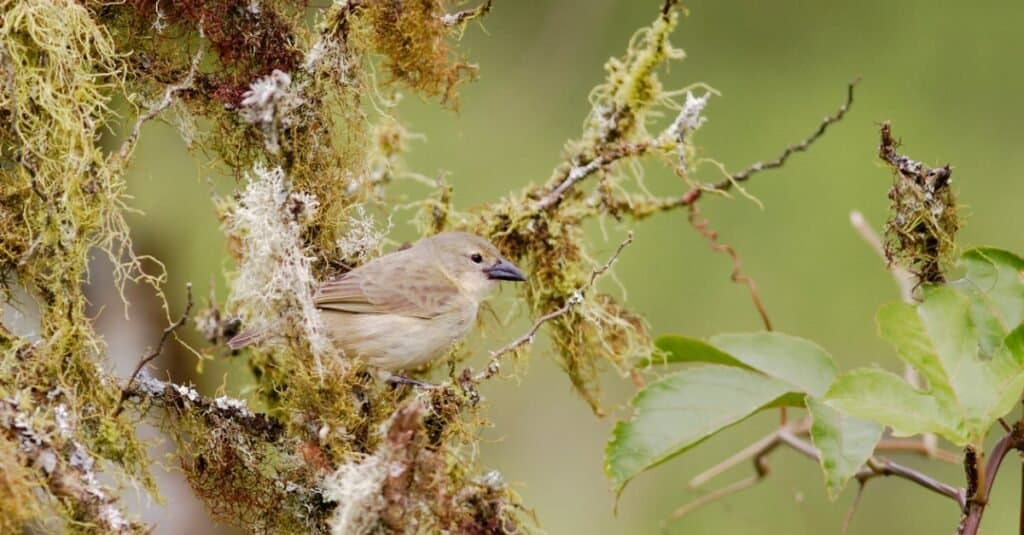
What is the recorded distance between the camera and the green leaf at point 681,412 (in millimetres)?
2824

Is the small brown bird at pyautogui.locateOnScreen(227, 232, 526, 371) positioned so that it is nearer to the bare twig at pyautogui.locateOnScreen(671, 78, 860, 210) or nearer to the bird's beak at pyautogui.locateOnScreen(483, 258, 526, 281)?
the bird's beak at pyautogui.locateOnScreen(483, 258, 526, 281)

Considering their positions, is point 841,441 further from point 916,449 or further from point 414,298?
point 414,298

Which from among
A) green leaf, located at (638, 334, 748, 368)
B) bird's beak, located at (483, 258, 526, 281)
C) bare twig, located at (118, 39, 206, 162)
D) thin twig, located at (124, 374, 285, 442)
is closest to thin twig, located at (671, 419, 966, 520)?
green leaf, located at (638, 334, 748, 368)

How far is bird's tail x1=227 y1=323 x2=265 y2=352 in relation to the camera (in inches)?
129

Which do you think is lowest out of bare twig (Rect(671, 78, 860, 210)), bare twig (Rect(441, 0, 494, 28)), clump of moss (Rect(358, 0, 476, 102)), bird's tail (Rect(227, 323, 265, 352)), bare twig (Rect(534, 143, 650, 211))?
bird's tail (Rect(227, 323, 265, 352))

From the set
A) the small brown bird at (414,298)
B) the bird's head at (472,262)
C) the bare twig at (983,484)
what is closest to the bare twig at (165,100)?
the small brown bird at (414,298)

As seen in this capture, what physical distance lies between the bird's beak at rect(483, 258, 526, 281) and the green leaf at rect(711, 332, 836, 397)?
1008 mm

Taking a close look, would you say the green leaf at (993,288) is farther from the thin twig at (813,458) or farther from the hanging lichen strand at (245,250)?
the hanging lichen strand at (245,250)

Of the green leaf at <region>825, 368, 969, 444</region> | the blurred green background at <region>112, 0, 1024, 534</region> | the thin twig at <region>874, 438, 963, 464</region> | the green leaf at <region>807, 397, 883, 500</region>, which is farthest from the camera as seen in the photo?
the blurred green background at <region>112, 0, 1024, 534</region>

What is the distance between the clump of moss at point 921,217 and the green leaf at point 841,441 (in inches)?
16.3

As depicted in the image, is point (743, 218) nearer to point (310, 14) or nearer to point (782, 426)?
point (782, 426)

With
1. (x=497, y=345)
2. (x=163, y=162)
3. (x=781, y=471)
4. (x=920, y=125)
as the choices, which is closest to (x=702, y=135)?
(x=920, y=125)

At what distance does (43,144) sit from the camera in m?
2.89

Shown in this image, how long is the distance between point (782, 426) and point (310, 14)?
1955mm
